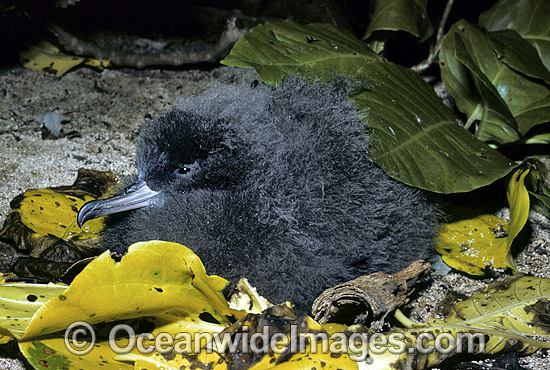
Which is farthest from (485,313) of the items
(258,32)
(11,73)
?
(11,73)

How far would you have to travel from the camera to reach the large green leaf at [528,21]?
3.21 m

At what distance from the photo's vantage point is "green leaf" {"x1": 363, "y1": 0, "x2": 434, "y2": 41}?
3.12 meters

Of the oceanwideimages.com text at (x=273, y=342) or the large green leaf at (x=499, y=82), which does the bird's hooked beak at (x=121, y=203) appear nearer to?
the oceanwideimages.com text at (x=273, y=342)

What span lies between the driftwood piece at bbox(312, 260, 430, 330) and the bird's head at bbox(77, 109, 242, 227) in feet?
1.98

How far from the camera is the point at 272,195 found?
2.06 m

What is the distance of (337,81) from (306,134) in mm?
437

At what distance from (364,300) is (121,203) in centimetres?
108

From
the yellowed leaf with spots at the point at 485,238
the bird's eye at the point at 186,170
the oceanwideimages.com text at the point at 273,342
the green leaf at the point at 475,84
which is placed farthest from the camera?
the green leaf at the point at 475,84

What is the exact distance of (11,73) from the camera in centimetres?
409

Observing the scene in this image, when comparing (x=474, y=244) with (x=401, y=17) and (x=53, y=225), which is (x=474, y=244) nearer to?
(x=401, y=17)

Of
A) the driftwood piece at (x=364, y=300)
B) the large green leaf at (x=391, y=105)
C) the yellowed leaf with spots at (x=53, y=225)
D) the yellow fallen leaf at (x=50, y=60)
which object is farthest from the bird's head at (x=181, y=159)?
the yellow fallen leaf at (x=50, y=60)

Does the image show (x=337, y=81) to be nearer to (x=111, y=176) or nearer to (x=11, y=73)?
(x=111, y=176)

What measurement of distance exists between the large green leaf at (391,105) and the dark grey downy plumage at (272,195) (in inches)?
4.6

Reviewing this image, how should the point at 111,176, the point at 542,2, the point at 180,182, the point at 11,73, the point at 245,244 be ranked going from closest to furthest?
the point at 245,244 < the point at 180,182 < the point at 111,176 < the point at 542,2 < the point at 11,73
